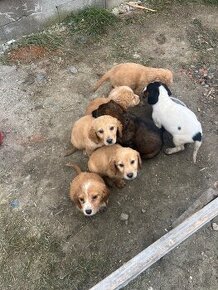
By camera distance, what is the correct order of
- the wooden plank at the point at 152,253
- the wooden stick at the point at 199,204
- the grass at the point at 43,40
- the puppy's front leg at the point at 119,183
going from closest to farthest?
the wooden plank at the point at 152,253 → the wooden stick at the point at 199,204 → the puppy's front leg at the point at 119,183 → the grass at the point at 43,40

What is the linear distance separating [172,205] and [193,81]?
2.20m

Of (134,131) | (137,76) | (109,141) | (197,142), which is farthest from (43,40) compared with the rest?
(197,142)

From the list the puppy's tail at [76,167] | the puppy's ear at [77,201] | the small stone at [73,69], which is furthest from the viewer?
the small stone at [73,69]

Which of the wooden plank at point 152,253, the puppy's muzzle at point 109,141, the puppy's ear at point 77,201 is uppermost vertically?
the puppy's muzzle at point 109,141

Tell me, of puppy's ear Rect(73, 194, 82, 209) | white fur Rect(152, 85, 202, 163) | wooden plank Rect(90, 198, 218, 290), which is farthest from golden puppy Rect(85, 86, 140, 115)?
wooden plank Rect(90, 198, 218, 290)

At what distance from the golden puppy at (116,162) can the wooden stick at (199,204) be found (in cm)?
77

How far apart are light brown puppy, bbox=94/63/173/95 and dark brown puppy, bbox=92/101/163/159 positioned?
31.2 inches

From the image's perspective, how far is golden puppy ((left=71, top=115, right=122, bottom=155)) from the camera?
4.53 metres

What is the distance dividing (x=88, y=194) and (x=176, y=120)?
1.46 meters

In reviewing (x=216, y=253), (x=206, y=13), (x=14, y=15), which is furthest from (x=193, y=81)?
(x=14, y=15)

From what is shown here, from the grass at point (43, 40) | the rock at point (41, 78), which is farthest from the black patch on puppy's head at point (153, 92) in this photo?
the grass at point (43, 40)

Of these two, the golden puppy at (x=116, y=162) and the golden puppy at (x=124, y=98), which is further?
the golden puppy at (x=124, y=98)

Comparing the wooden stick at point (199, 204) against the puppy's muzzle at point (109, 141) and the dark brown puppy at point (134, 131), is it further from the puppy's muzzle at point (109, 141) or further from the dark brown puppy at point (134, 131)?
the puppy's muzzle at point (109, 141)

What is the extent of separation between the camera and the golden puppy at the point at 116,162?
4375 mm
